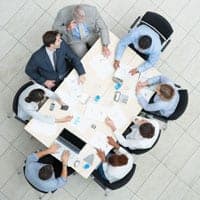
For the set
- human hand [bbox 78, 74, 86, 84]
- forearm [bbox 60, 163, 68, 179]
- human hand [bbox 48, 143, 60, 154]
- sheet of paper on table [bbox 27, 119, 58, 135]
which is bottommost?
forearm [bbox 60, 163, 68, 179]

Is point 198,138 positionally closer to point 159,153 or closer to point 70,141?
point 159,153

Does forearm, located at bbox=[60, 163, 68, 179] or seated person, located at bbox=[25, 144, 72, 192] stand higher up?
forearm, located at bbox=[60, 163, 68, 179]

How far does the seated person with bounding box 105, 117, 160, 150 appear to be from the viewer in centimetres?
531

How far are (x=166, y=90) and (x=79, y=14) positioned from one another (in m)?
1.30

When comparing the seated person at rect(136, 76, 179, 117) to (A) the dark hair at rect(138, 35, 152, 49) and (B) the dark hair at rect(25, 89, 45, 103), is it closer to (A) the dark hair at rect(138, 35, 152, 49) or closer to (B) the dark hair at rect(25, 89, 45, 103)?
(A) the dark hair at rect(138, 35, 152, 49)

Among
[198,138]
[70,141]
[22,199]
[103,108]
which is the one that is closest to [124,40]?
[103,108]

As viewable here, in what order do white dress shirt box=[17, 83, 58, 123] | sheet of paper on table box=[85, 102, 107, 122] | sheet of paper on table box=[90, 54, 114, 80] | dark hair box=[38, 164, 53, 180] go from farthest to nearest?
sheet of paper on table box=[90, 54, 114, 80], sheet of paper on table box=[85, 102, 107, 122], white dress shirt box=[17, 83, 58, 123], dark hair box=[38, 164, 53, 180]

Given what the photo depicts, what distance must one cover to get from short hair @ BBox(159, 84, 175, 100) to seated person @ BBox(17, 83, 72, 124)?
1061 mm

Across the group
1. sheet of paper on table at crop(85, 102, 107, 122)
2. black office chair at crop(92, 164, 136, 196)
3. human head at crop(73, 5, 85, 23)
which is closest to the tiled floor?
black office chair at crop(92, 164, 136, 196)

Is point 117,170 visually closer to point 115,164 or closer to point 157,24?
point 115,164

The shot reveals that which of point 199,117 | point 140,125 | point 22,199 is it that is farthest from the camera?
point 199,117

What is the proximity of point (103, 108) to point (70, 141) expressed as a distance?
0.52 metres

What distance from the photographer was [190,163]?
6.45 metres

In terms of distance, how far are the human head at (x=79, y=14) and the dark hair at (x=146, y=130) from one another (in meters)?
1.41
